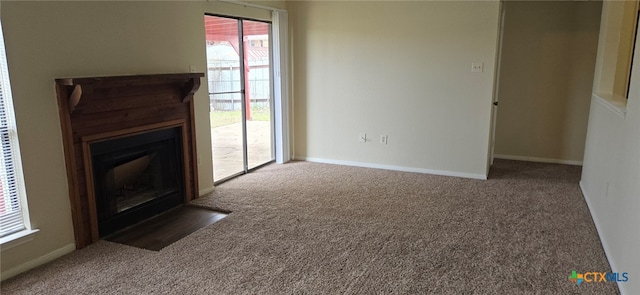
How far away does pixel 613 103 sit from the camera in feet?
11.4

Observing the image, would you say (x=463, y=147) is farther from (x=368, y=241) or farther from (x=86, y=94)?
(x=86, y=94)

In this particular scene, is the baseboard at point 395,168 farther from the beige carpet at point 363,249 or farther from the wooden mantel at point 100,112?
the wooden mantel at point 100,112

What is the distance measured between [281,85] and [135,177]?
246 centimetres

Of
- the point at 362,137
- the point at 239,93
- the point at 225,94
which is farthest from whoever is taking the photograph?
the point at 362,137

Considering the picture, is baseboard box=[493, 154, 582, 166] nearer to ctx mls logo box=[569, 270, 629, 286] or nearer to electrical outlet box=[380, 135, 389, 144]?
electrical outlet box=[380, 135, 389, 144]

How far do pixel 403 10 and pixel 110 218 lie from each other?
12.5 feet

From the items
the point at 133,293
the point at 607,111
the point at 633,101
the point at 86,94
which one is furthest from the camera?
the point at 607,111

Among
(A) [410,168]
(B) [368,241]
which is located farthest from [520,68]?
(B) [368,241]

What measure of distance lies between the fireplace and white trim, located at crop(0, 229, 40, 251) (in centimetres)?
50

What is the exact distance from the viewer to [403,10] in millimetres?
5117

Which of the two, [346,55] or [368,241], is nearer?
[368,241]

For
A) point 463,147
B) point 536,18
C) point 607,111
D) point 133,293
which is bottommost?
point 133,293

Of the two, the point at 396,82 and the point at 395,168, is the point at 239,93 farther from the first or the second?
the point at 395,168

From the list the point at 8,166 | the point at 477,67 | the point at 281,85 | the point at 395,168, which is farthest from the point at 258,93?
the point at 8,166
